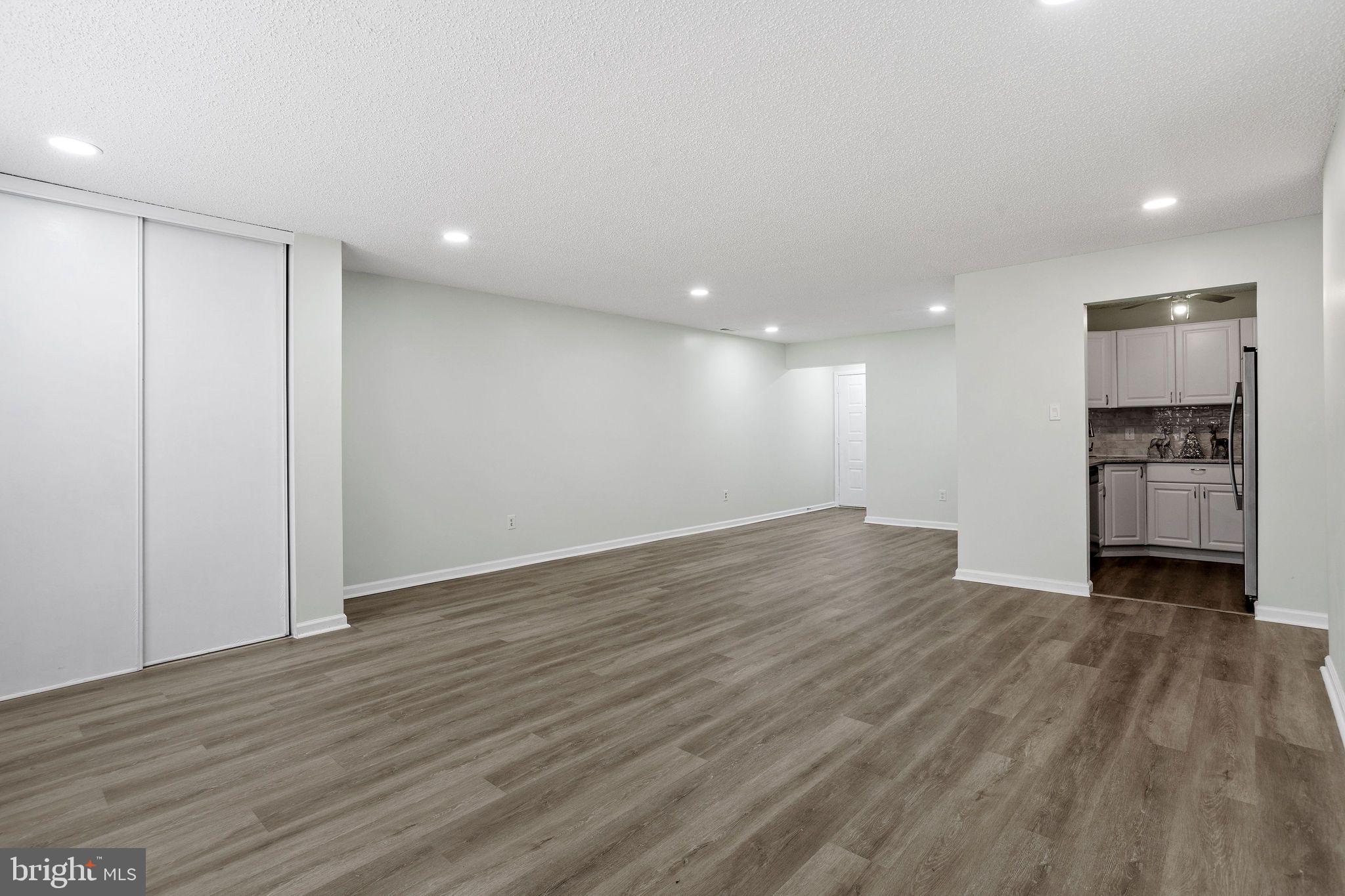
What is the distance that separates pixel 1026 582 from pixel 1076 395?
146 centimetres

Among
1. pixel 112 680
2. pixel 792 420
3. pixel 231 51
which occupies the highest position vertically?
pixel 231 51

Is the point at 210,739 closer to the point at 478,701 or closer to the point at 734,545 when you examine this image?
the point at 478,701

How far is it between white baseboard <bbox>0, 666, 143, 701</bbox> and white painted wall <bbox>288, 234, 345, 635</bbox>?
32.2 inches

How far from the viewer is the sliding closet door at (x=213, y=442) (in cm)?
356

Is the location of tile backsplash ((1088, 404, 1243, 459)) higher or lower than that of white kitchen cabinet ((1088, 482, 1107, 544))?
higher

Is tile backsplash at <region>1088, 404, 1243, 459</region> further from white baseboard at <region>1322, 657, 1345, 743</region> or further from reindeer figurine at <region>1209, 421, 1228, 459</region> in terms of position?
white baseboard at <region>1322, 657, 1345, 743</region>

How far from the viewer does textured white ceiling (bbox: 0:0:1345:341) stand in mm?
2016

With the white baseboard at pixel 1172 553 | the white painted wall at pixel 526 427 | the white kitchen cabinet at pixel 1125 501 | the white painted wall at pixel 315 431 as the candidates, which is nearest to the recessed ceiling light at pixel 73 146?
the white painted wall at pixel 315 431

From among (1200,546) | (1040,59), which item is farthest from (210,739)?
(1200,546)

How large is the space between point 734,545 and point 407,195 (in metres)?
4.74

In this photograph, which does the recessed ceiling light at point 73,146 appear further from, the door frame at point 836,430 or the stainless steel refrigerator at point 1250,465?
the door frame at point 836,430

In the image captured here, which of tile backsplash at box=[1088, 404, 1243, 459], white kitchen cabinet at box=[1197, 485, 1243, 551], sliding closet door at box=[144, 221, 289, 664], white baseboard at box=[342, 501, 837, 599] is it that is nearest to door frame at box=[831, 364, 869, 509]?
white baseboard at box=[342, 501, 837, 599]

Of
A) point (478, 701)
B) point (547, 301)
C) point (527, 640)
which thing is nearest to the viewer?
point (478, 701)

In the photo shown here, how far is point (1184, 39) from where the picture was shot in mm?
2109
